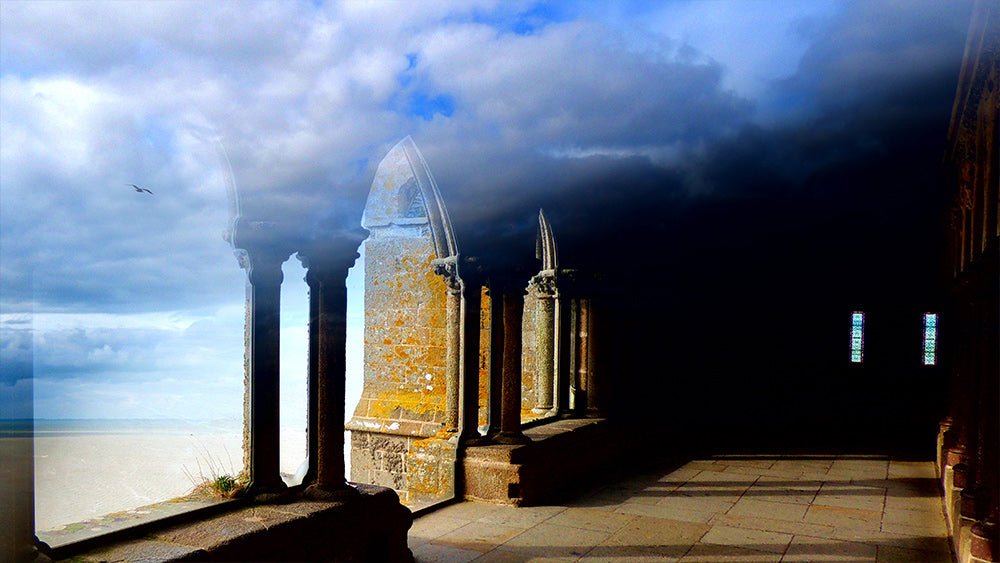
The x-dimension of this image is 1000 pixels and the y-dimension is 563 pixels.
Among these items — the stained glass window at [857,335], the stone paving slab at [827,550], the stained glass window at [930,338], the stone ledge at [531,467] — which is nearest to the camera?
the stone paving slab at [827,550]

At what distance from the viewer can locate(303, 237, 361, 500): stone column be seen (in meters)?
3.39

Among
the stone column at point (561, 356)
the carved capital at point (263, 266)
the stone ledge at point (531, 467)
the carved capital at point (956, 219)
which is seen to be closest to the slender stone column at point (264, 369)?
the carved capital at point (263, 266)

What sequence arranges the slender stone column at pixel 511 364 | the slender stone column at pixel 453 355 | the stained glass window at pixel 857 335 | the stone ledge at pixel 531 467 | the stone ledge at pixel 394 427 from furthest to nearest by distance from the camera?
the stained glass window at pixel 857 335, the stone ledge at pixel 394 427, the slender stone column at pixel 453 355, the slender stone column at pixel 511 364, the stone ledge at pixel 531 467

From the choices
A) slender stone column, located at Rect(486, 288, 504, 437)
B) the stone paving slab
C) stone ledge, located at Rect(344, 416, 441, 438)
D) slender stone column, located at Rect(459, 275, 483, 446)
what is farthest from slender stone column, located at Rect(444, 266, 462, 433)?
the stone paving slab

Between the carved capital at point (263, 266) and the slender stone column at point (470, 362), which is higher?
the carved capital at point (263, 266)

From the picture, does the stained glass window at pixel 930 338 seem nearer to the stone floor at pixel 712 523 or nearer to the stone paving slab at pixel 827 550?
the stone floor at pixel 712 523

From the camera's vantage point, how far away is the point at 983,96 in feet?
11.7

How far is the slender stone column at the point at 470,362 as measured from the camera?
4.88 m

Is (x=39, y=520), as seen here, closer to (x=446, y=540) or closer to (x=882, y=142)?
(x=446, y=540)

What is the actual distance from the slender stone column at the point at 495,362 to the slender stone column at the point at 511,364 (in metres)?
0.04

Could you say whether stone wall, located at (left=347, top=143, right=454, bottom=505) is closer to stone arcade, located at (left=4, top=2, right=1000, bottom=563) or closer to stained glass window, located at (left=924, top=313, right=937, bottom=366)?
stone arcade, located at (left=4, top=2, right=1000, bottom=563)

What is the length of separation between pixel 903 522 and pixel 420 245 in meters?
5.00

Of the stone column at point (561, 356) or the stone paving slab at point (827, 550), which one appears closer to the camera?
the stone paving slab at point (827, 550)

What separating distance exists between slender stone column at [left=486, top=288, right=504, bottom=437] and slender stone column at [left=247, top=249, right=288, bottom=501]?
2.06 m
